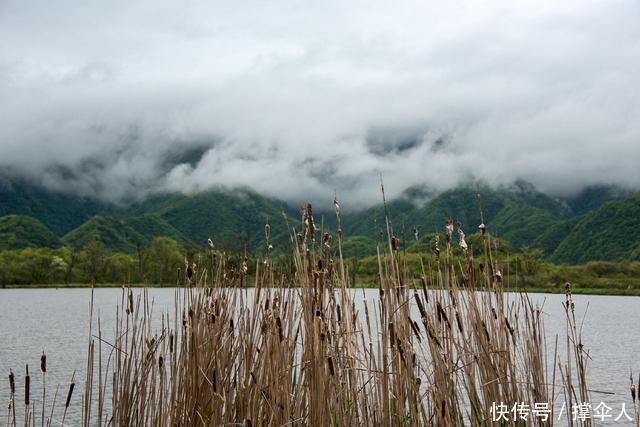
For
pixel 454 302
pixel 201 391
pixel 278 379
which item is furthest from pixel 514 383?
pixel 201 391

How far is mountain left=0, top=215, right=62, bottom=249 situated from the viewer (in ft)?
443

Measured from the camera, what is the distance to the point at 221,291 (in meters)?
3.70

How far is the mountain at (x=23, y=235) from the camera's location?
5315 inches

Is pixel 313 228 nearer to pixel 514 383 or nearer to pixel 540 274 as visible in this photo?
pixel 514 383

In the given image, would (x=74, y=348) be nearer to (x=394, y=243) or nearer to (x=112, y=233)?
(x=394, y=243)

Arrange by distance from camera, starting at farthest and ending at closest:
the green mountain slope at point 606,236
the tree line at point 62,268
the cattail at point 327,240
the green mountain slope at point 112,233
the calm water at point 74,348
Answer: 1. the green mountain slope at point 112,233
2. the green mountain slope at point 606,236
3. the tree line at point 62,268
4. the calm water at point 74,348
5. the cattail at point 327,240

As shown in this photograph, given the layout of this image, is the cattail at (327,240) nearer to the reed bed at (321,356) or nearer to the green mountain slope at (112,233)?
the reed bed at (321,356)

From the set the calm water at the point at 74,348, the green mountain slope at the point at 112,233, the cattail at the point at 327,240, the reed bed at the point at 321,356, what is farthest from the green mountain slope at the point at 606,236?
the cattail at the point at 327,240

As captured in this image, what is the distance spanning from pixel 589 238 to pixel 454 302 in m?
145

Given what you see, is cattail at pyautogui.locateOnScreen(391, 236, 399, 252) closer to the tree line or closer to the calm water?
the calm water

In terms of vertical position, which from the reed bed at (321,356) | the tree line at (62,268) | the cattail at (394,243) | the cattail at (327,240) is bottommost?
the reed bed at (321,356)

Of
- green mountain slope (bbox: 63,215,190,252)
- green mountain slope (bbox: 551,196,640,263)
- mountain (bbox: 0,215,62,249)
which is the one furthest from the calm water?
mountain (bbox: 0,215,62,249)

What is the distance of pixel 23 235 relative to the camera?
456 ft

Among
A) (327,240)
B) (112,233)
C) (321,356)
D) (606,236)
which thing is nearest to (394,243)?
(327,240)
